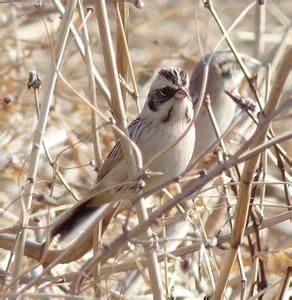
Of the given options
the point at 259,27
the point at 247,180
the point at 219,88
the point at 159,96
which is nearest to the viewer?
the point at 247,180

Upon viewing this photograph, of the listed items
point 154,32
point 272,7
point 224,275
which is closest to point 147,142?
point 224,275

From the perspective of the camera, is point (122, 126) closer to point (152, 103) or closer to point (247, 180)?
point (247, 180)

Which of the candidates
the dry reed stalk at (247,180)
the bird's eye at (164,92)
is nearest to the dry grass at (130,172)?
the dry reed stalk at (247,180)

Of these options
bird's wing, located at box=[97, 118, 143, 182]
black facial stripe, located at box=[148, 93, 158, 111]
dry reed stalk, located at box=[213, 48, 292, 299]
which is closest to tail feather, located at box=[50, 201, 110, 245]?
bird's wing, located at box=[97, 118, 143, 182]

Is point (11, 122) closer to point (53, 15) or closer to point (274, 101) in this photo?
point (53, 15)

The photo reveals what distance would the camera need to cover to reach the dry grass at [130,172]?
2482 mm

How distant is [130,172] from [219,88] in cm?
254

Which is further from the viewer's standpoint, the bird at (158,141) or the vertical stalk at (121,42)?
the bird at (158,141)

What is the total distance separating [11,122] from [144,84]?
97cm

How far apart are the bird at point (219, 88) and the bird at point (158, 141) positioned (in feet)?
3.74

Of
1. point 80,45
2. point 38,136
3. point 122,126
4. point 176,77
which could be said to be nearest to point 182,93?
point 176,77

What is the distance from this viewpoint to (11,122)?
4.84 metres

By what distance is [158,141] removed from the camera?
338 centimetres

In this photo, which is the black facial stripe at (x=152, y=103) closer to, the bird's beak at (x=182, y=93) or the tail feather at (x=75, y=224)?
the bird's beak at (x=182, y=93)
